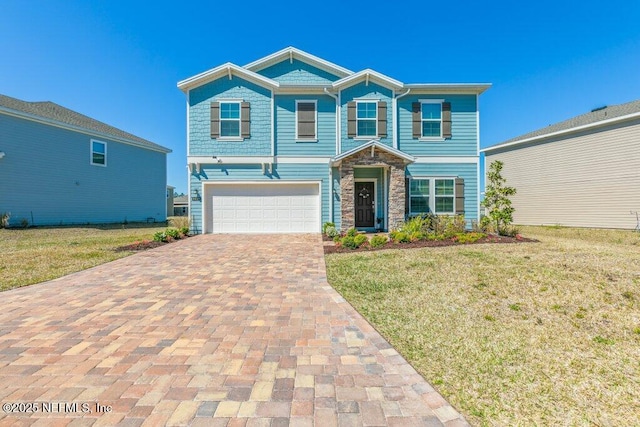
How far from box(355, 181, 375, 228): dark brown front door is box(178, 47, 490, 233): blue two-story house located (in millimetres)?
44

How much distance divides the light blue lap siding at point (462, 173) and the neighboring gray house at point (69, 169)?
59.3 feet

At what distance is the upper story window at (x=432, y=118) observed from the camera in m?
12.4

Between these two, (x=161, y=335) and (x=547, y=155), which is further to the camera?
(x=547, y=155)

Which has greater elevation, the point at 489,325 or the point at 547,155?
the point at 547,155

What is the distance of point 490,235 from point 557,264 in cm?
390

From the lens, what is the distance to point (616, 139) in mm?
13477

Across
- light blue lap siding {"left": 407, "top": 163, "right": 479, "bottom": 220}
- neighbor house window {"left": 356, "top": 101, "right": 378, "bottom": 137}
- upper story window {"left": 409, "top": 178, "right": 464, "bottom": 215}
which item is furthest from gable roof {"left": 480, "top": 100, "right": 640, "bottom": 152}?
neighbor house window {"left": 356, "top": 101, "right": 378, "bottom": 137}

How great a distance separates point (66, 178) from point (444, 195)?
19856mm

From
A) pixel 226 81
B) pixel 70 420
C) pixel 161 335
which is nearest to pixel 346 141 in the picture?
pixel 226 81

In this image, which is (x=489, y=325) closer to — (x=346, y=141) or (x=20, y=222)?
(x=346, y=141)

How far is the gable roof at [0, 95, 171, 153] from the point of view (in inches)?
560

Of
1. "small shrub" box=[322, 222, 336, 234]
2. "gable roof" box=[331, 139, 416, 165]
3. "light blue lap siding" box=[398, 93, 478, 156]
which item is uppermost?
"light blue lap siding" box=[398, 93, 478, 156]

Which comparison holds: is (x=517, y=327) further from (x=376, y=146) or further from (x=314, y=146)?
(x=314, y=146)

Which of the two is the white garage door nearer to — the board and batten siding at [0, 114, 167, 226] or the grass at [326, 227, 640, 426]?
the grass at [326, 227, 640, 426]
